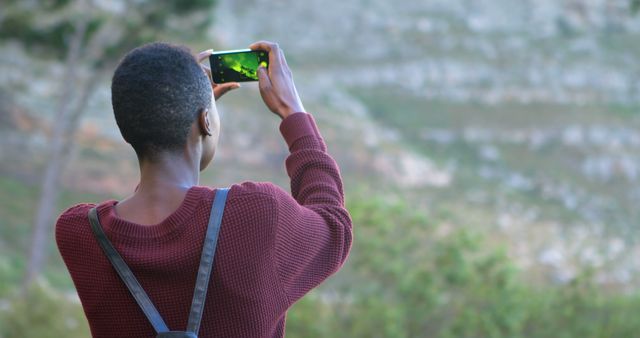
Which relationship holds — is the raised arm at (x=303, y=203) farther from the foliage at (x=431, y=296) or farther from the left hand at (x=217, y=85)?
the foliage at (x=431, y=296)

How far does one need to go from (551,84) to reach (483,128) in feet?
21.5

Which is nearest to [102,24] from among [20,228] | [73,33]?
[73,33]

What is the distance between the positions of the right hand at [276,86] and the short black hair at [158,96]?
0.24 meters

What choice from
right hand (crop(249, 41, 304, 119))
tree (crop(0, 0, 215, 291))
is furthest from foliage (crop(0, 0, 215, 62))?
right hand (crop(249, 41, 304, 119))

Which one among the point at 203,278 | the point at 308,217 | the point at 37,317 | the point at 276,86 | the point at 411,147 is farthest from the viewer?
the point at 411,147

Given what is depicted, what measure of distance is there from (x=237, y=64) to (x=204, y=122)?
0.31 meters

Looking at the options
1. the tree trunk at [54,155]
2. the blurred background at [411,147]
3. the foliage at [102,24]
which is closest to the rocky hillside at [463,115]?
the blurred background at [411,147]

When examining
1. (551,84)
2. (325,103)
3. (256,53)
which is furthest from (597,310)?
(551,84)

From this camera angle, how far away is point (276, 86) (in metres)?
2.24

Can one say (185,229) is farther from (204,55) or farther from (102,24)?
(102,24)

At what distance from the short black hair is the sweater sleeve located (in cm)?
26

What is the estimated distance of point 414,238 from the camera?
579 inches

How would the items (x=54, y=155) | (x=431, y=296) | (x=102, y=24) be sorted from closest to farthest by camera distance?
1. (x=431, y=296)
2. (x=54, y=155)
3. (x=102, y=24)

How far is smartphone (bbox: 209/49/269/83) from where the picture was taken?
2273 millimetres
